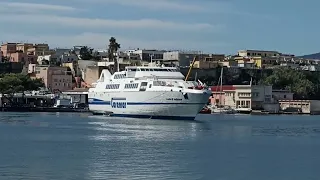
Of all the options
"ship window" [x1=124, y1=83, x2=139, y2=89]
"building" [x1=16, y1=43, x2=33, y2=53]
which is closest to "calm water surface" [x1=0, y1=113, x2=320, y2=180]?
"ship window" [x1=124, y1=83, x2=139, y2=89]

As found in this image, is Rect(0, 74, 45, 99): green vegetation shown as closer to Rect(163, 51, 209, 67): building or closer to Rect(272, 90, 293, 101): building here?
Rect(163, 51, 209, 67): building

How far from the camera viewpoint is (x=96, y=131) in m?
62.7

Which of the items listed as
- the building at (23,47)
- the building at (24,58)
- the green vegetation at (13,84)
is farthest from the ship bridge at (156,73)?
the building at (23,47)

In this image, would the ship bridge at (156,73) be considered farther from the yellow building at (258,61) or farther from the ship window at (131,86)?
the yellow building at (258,61)

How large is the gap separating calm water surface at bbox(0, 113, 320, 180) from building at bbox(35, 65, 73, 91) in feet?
275

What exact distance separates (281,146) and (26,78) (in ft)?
297

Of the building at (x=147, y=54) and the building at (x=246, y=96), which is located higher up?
the building at (x=147, y=54)

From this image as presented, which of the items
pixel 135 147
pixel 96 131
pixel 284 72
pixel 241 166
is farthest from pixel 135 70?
pixel 284 72

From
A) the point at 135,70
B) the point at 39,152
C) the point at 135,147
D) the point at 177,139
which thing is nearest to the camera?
the point at 39,152

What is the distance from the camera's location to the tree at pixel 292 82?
150000 millimetres

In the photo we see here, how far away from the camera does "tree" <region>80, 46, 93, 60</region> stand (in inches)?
6388

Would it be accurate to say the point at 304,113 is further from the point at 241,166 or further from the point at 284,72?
the point at 241,166

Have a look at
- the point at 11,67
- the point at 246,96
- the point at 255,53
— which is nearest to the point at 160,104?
the point at 246,96

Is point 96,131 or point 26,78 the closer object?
point 96,131
